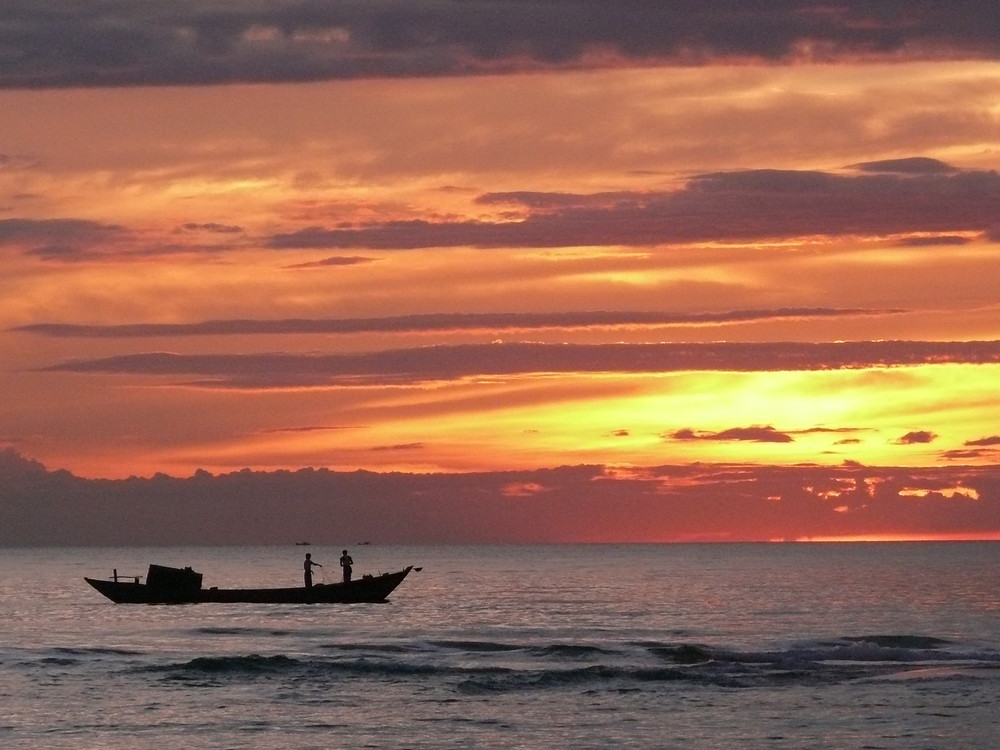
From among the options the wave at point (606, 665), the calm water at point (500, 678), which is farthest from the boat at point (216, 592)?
the wave at point (606, 665)

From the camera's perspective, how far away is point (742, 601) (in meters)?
96.3

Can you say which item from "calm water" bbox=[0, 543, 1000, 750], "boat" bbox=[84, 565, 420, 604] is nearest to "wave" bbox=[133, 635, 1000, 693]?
"calm water" bbox=[0, 543, 1000, 750]

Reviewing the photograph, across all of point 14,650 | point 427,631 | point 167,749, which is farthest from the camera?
point 427,631

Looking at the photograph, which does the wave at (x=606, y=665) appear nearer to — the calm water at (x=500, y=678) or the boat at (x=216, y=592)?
the calm water at (x=500, y=678)

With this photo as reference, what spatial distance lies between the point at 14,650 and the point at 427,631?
19212mm

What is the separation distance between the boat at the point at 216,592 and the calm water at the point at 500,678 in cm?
112

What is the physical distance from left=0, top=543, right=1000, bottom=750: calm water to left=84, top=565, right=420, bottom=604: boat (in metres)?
1.12

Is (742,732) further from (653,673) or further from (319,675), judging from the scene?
Result: (319,675)

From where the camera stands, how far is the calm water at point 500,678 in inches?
1469

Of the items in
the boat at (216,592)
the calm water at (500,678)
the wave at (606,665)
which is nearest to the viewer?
the calm water at (500,678)

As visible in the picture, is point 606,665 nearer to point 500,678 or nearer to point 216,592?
point 500,678

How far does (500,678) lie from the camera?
4806cm

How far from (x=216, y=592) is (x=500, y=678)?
3402 cm

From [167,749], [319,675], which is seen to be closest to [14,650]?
[319,675]
